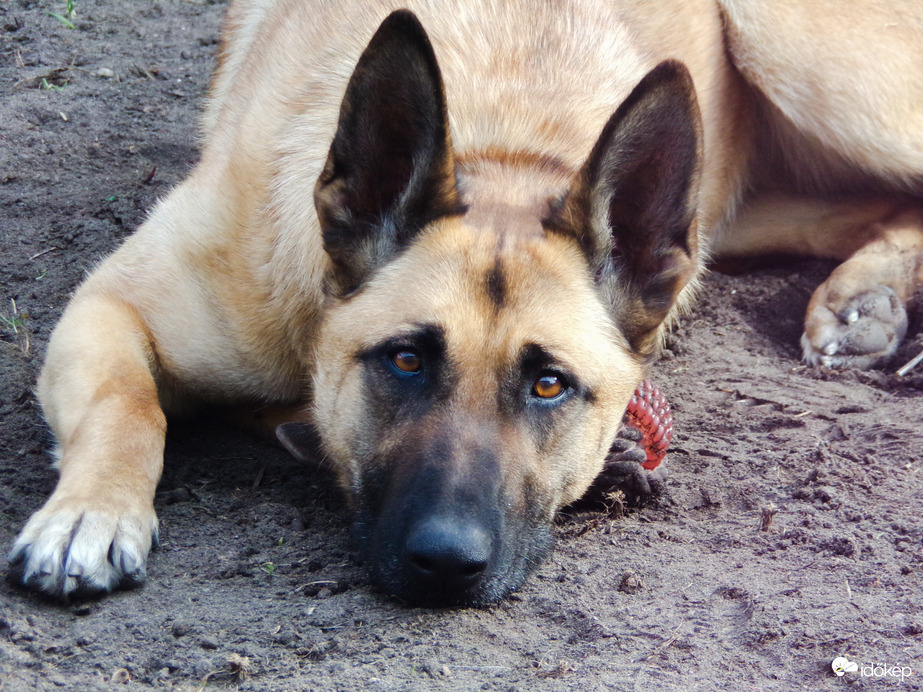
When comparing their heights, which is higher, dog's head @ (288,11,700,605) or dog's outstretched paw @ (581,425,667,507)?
dog's head @ (288,11,700,605)

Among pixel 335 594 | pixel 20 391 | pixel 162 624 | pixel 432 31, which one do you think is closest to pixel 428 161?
pixel 432 31

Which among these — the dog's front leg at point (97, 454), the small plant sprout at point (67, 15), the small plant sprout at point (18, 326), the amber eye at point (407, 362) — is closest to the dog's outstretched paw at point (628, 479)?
the amber eye at point (407, 362)

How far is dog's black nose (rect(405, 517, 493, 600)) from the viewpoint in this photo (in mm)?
2471

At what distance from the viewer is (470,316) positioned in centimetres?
275

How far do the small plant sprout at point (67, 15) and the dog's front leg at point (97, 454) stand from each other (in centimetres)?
321

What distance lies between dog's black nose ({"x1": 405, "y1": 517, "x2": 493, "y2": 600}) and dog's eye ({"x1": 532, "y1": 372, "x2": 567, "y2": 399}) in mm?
489

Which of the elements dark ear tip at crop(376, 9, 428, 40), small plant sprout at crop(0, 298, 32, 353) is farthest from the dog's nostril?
small plant sprout at crop(0, 298, 32, 353)

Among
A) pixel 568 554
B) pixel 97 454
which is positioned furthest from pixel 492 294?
pixel 97 454

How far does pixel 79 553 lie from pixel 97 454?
16.3 inches

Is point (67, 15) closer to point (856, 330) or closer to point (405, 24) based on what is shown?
point (405, 24)

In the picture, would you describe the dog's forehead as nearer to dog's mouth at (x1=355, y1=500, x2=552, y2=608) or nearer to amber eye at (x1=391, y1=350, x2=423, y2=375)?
amber eye at (x1=391, y1=350, x2=423, y2=375)

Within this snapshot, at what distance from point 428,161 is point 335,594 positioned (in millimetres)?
1264

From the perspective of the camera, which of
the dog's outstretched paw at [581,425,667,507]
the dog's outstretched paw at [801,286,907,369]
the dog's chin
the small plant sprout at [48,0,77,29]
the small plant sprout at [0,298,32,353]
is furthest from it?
the small plant sprout at [48,0,77,29]

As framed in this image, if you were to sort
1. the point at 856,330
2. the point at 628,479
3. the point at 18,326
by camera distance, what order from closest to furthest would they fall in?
the point at 628,479, the point at 18,326, the point at 856,330
